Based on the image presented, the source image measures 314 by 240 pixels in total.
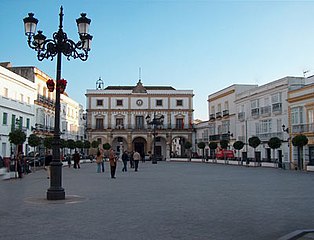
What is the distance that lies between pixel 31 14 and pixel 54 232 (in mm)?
7932

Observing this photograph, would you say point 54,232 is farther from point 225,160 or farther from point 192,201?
point 225,160

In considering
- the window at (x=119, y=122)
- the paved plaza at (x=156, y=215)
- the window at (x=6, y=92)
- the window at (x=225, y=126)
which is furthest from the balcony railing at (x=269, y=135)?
the paved plaza at (x=156, y=215)

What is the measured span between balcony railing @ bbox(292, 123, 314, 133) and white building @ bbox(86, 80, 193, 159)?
32721 millimetres

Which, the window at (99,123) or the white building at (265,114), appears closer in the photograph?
the white building at (265,114)

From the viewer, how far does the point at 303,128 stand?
35.8m

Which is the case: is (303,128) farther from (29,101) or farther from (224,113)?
(29,101)

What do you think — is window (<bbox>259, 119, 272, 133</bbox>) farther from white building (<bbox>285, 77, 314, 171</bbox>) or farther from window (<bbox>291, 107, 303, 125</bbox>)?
window (<bbox>291, 107, 303, 125</bbox>)

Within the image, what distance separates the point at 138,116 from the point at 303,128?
37898 millimetres

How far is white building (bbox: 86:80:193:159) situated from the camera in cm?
6844

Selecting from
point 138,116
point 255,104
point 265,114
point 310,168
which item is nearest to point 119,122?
point 138,116

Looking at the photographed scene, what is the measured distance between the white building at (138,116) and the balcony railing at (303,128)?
107ft

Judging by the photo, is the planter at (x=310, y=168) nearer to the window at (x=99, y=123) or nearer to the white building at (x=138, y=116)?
the white building at (x=138, y=116)

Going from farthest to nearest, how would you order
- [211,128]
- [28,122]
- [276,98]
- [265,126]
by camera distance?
[211,128], [265,126], [28,122], [276,98]

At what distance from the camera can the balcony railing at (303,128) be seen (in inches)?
1361
